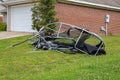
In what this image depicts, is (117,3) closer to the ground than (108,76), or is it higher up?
higher up

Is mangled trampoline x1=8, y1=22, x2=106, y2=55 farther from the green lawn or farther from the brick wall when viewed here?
the brick wall

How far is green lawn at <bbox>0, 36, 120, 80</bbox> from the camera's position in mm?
8500

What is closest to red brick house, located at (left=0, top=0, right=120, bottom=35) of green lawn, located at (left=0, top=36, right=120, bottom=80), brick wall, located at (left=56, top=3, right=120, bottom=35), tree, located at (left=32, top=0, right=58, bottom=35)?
brick wall, located at (left=56, top=3, right=120, bottom=35)

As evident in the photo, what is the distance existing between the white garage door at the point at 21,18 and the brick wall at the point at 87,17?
3.06 metres

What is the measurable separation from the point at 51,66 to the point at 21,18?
52.9 feet

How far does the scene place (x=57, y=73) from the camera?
8930 millimetres

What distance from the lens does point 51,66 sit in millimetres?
10867

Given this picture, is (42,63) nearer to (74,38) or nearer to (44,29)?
(74,38)

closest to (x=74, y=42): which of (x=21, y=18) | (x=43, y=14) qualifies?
(x=43, y=14)

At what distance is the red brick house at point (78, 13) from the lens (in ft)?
78.6

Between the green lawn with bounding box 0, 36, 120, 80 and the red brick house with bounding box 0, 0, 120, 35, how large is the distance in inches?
360

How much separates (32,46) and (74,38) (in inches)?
101

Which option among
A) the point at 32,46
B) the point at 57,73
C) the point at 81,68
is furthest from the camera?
the point at 32,46

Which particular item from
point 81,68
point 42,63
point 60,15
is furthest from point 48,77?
point 60,15
